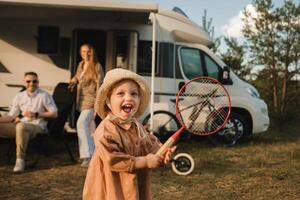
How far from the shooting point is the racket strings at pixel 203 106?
3502mm

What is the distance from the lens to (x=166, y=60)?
28.8ft

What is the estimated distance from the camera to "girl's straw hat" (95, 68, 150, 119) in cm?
229

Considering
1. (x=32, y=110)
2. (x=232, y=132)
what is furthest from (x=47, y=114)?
(x=232, y=132)

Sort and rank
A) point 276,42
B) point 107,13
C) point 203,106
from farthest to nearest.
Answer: point 276,42
point 107,13
point 203,106

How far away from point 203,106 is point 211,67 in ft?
16.9

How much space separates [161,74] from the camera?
871cm

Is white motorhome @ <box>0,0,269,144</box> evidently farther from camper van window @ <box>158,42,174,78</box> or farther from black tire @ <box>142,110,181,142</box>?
Result: black tire @ <box>142,110,181,142</box>

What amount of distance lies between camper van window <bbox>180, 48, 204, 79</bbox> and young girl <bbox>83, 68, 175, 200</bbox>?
6.62m

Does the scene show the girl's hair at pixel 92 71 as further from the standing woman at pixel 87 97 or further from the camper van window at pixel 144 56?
the camper van window at pixel 144 56

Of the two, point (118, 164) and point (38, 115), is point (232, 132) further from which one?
point (118, 164)

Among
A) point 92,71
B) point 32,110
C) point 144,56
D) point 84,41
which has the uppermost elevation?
point 84,41

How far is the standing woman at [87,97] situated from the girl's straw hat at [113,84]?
423 centimetres

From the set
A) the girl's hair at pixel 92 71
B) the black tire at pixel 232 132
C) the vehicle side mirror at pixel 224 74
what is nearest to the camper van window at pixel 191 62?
the vehicle side mirror at pixel 224 74

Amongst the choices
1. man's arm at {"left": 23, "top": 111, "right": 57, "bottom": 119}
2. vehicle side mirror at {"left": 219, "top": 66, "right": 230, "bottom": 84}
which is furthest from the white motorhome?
man's arm at {"left": 23, "top": 111, "right": 57, "bottom": 119}
